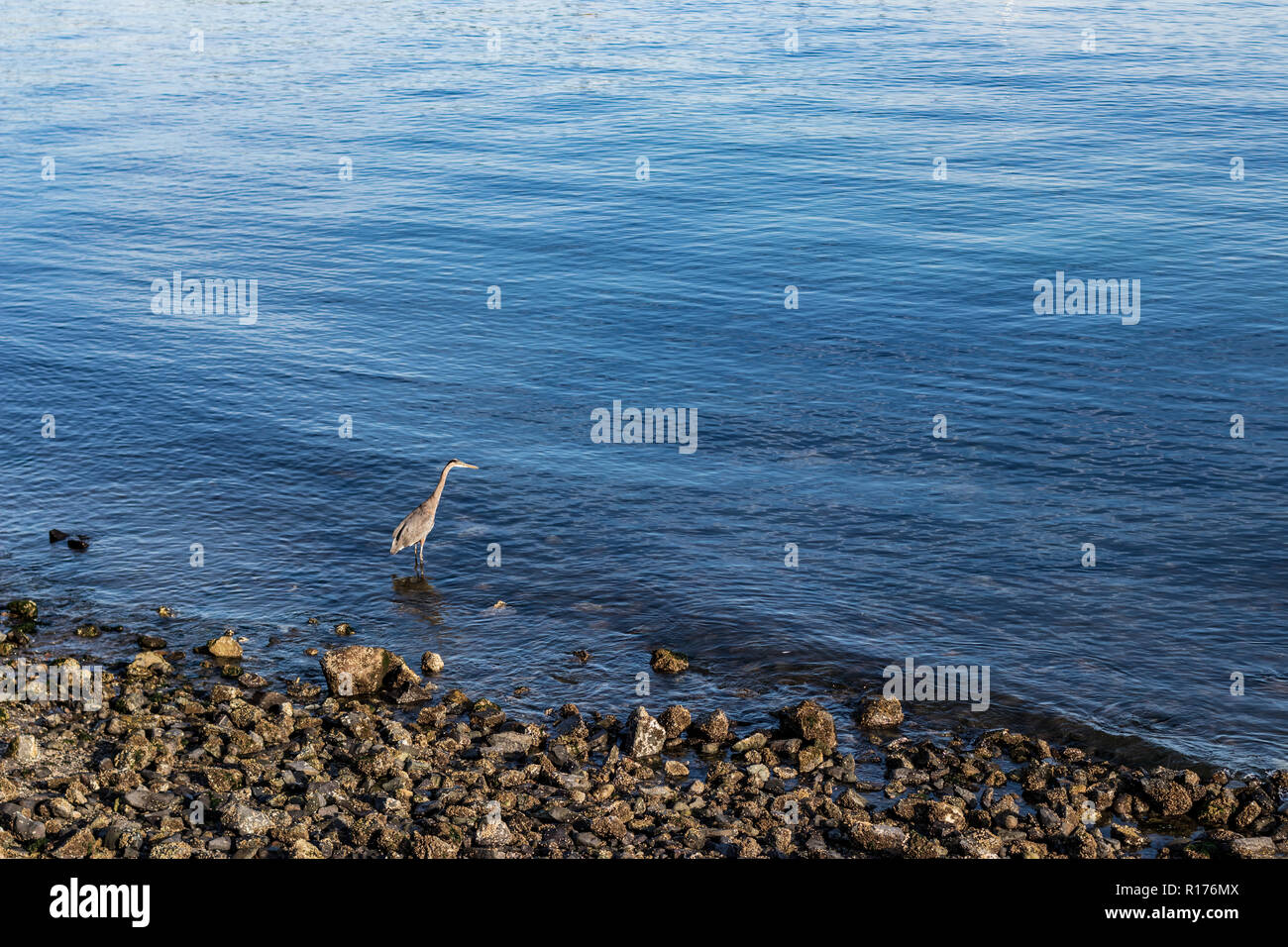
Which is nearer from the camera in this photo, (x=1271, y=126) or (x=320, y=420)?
(x=320, y=420)

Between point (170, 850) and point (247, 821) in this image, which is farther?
point (247, 821)

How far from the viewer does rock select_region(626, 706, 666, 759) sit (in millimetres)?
17203

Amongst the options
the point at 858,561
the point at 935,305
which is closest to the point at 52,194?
the point at 935,305

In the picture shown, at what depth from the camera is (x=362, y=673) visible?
744 inches

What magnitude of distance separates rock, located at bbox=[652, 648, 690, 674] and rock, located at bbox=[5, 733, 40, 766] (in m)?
8.75

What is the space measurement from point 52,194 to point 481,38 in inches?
1395

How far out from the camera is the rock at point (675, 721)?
1772 cm

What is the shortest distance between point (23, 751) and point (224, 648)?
159 inches

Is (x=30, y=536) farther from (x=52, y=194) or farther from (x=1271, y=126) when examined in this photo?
(x=1271, y=126)

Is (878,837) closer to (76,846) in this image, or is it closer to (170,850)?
(170,850)

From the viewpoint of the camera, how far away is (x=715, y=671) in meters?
20.2

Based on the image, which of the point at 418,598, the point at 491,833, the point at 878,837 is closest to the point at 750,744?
the point at 878,837

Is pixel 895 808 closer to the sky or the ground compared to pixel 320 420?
closer to the ground

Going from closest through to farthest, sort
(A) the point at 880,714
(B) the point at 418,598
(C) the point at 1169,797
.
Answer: (C) the point at 1169,797
(A) the point at 880,714
(B) the point at 418,598
